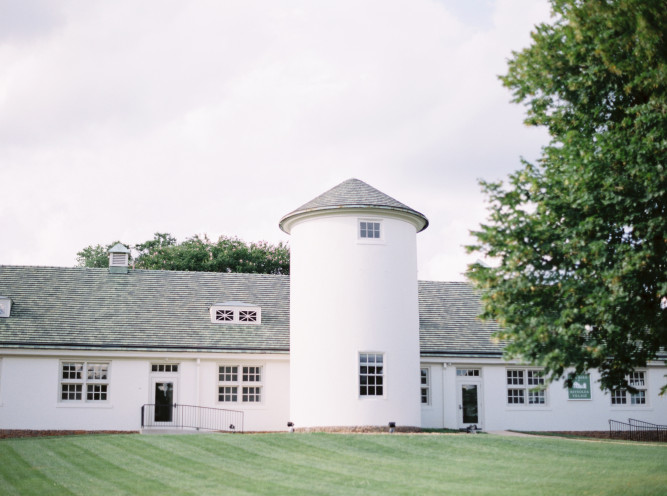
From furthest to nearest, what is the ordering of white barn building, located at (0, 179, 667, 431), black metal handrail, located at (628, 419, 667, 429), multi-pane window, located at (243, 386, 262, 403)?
black metal handrail, located at (628, 419, 667, 429) → multi-pane window, located at (243, 386, 262, 403) → white barn building, located at (0, 179, 667, 431)

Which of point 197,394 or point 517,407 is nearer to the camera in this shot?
point 197,394

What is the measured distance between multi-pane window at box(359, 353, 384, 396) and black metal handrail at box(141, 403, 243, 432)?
18.8 feet

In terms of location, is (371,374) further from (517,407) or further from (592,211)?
(592,211)

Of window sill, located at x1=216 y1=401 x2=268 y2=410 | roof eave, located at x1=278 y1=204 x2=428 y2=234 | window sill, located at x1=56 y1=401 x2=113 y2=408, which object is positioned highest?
roof eave, located at x1=278 y1=204 x2=428 y2=234

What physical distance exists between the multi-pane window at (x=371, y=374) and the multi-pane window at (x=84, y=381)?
9.44 m

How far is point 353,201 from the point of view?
25.6 meters

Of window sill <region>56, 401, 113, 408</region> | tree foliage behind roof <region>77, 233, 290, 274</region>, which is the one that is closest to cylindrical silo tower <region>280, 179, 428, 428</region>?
window sill <region>56, 401, 113, 408</region>

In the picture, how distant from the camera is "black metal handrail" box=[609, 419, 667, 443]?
30422mm

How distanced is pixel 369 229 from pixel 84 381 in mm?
11554

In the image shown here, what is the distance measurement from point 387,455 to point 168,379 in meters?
12.0

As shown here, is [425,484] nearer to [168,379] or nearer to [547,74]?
[547,74]

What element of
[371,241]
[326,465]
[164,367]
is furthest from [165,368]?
[326,465]

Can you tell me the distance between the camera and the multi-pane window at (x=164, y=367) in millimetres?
28375

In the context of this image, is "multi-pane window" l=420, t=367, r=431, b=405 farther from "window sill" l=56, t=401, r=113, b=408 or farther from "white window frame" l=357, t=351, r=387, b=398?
"window sill" l=56, t=401, r=113, b=408
